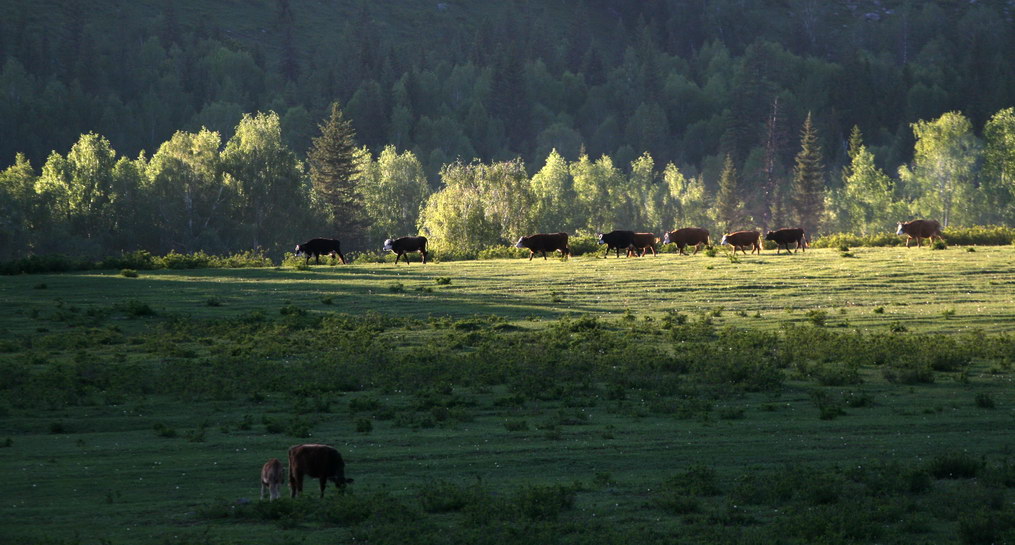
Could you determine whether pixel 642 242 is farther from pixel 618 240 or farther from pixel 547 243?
pixel 547 243

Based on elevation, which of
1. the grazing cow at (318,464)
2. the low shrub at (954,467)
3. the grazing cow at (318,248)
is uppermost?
the grazing cow at (318,248)

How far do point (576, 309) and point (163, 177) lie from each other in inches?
3732

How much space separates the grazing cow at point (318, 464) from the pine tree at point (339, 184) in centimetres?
12214

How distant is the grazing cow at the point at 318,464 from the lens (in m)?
19.6

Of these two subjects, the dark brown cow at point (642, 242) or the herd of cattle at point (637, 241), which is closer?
the dark brown cow at point (642, 242)

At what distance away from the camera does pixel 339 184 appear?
5645 inches

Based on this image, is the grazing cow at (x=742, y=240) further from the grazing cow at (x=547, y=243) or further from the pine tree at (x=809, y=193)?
the pine tree at (x=809, y=193)

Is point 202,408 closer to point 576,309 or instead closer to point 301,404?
point 301,404

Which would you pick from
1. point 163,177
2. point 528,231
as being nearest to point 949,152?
point 528,231

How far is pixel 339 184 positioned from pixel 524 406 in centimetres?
11656

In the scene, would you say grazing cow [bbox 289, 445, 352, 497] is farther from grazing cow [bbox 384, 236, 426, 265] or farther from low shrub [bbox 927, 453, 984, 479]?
grazing cow [bbox 384, 236, 426, 265]

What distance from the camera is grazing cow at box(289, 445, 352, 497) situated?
1958 cm

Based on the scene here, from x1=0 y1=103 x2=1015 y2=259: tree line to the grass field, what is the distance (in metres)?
37.4

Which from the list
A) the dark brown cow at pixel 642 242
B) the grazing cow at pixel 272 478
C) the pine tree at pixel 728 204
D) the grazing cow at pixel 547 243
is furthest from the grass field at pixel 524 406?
the pine tree at pixel 728 204
